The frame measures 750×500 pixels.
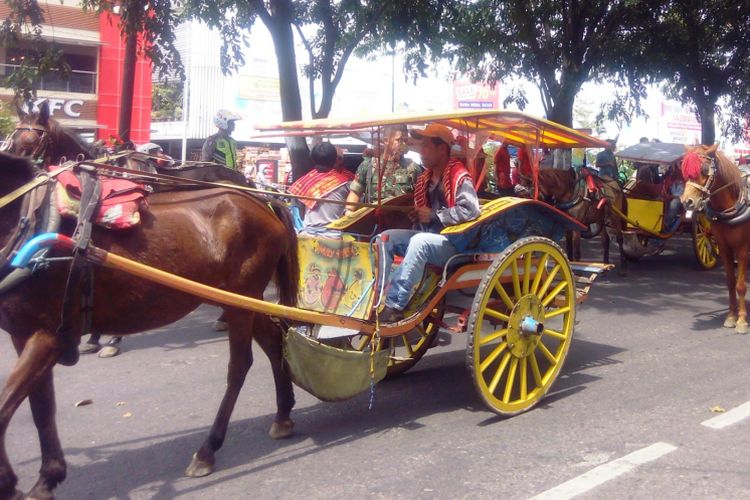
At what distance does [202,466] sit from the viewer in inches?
163

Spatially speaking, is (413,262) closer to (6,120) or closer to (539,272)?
(539,272)

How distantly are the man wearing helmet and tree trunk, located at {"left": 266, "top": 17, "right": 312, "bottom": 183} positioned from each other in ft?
6.07

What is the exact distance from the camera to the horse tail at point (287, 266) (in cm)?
467

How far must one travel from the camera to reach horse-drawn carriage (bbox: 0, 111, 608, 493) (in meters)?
3.62

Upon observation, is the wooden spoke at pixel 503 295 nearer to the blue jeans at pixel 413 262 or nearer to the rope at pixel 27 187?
the blue jeans at pixel 413 262

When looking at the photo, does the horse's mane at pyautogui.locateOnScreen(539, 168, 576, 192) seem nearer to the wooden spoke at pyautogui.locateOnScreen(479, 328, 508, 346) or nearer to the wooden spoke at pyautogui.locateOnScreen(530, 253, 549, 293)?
the wooden spoke at pyautogui.locateOnScreen(530, 253, 549, 293)

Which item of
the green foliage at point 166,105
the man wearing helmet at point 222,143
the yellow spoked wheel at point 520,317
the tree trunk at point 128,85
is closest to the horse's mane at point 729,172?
the yellow spoked wheel at point 520,317

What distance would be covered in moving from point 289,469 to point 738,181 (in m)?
5.72

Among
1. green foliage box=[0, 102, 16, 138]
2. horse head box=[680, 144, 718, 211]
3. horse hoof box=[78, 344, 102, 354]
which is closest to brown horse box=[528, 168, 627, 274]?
horse head box=[680, 144, 718, 211]

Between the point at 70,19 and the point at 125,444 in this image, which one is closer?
the point at 125,444

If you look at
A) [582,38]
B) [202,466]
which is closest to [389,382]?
[202,466]

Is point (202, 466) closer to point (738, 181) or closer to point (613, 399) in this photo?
point (613, 399)

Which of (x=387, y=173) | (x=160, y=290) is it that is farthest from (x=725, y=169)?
(x=160, y=290)

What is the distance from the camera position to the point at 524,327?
5.16m
